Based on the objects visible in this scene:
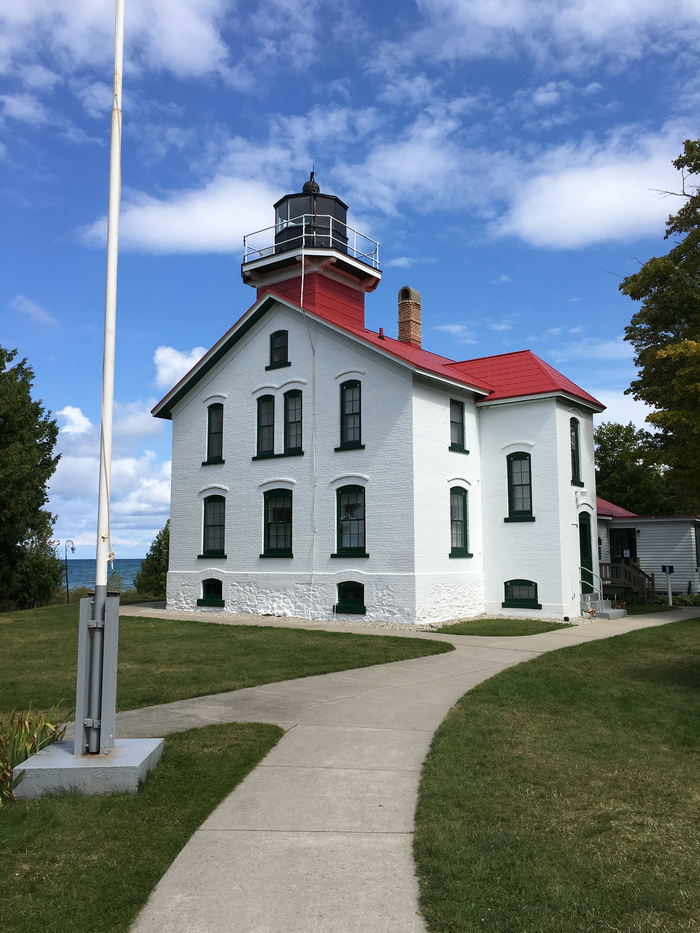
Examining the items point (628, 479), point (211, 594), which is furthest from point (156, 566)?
point (628, 479)

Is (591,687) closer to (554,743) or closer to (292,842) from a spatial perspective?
(554,743)

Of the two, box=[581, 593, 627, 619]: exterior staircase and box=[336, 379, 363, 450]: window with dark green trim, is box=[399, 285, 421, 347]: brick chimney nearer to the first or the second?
box=[336, 379, 363, 450]: window with dark green trim

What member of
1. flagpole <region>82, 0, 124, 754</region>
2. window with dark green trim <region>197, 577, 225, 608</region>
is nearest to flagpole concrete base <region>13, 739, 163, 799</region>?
flagpole <region>82, 0, 124, 754</region>

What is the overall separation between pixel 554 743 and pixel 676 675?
507 cm

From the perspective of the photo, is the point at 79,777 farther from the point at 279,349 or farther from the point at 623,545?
the point at 623,545

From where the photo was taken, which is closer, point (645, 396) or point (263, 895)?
point (263, 895)

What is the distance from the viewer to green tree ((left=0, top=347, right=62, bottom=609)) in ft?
94.5

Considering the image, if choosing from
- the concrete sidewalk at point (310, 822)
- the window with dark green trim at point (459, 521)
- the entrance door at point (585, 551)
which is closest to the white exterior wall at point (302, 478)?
the window with dark green trim at point (459, 521)

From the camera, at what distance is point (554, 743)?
7457 millimetres

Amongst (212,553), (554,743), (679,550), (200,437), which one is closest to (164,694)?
(554,743)

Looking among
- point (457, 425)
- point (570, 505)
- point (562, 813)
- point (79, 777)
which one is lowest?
point (562, 813)

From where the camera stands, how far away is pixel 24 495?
28.8m

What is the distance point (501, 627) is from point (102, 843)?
1481 centimetres

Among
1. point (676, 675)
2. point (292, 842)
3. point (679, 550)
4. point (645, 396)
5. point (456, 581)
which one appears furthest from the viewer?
point (679, 550)
